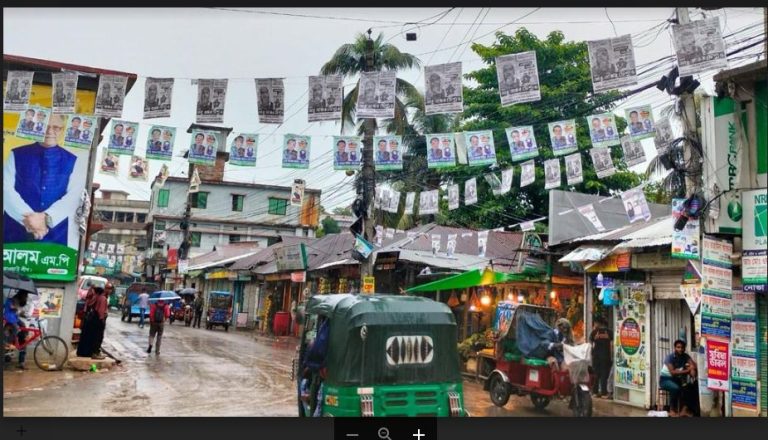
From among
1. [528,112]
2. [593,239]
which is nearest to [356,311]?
[593,239]

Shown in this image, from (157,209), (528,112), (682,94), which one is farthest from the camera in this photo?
(157,209)

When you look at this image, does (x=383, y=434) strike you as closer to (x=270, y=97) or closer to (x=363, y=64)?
(x=270, y=97)

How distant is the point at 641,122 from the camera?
10391 millimetres

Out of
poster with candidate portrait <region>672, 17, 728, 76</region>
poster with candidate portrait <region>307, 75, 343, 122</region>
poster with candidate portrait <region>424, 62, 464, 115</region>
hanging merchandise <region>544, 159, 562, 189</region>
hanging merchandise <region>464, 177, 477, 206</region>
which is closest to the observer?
poster with candidate portrait <region>672, 17, 728, 76</region>

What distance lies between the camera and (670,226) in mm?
11539

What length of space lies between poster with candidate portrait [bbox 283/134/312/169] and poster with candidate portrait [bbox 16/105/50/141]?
4.02m

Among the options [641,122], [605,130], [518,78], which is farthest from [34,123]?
[641,122]

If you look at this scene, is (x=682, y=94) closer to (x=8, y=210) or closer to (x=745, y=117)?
(x=745, y=117)

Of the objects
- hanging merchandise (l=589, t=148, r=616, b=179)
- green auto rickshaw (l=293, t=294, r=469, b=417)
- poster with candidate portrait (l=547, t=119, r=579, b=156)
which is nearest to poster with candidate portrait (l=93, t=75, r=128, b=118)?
green auto rickshaw (l=293, t=294, r=469, b=417)

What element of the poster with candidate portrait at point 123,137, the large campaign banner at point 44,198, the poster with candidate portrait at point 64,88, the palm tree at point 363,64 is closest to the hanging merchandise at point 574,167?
the palm tree at point 363,64

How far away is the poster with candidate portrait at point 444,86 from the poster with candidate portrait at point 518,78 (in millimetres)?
661

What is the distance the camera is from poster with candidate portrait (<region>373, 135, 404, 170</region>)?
12.3 meters

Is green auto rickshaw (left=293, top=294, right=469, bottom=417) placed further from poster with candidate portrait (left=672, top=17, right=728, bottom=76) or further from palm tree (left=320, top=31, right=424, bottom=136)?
palm tree (left=320, top=31, right=424, bottom=136)

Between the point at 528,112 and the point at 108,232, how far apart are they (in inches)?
1782
